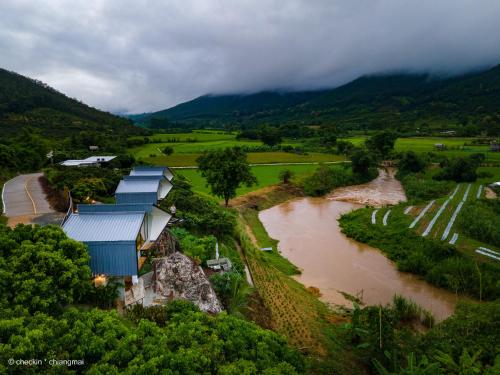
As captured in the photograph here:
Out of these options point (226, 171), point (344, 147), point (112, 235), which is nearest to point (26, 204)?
point (112, 235)

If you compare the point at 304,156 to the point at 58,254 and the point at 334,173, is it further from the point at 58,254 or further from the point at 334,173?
the point at 58,254

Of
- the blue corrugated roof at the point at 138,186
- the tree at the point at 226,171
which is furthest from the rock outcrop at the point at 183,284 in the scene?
the tree at the point at 226,171

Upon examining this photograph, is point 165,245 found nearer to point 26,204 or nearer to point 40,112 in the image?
point 26,204

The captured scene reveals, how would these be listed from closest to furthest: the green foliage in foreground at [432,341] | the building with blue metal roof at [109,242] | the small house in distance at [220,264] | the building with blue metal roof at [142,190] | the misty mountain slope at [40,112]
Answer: the green foliage in foreground at [432,341]
the building with blue metal roof at [109,242]
the small house in distance at [220,264]
the building with blue metal roof at [142,190]
the misty mountain slope at [40,112]

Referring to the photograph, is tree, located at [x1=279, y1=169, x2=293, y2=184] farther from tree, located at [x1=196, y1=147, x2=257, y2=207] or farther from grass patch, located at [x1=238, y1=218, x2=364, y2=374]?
grass patch, located at [x1=238, y1=218, x2=364, y2=374]

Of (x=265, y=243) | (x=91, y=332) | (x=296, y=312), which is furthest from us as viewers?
(x=265, y=243)

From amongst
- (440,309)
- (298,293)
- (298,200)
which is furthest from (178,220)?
(298,200)

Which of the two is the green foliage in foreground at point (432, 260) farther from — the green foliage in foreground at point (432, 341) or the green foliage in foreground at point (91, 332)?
the green foliage in foreground at point (91, 332)
